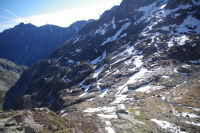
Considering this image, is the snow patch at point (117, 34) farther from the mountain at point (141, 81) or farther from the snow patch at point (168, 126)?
the snow patch at point (168, 126)

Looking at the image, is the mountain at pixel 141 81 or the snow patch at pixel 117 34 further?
the snow patch at pixel 117 34

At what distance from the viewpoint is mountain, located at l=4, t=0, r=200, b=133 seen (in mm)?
34281

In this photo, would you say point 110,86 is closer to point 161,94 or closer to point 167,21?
point 161,94

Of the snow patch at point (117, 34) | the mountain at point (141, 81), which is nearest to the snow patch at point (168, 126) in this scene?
the mountain at point (141, 81)

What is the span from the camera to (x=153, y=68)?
8438 cm

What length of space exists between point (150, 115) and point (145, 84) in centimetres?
3384

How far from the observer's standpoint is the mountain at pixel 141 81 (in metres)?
34.3

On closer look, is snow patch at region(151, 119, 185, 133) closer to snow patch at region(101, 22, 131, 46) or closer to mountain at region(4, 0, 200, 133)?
mountain at region(4, 0, 200, 133)

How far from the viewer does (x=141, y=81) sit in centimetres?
7225

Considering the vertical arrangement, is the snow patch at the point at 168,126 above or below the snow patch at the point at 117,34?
below

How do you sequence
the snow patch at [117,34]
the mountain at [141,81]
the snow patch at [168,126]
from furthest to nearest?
the snow patch at [117,34] → the mountain at [141,81] → the snow patch at [168,126]

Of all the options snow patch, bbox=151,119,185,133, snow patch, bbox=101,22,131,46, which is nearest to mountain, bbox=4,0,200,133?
snow patch, bbox=101,22,131,46

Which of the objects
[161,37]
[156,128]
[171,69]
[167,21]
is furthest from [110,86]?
[167,21]

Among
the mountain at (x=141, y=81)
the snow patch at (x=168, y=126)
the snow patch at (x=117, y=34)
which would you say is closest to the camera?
the snow patch at (x=168, y=126)
